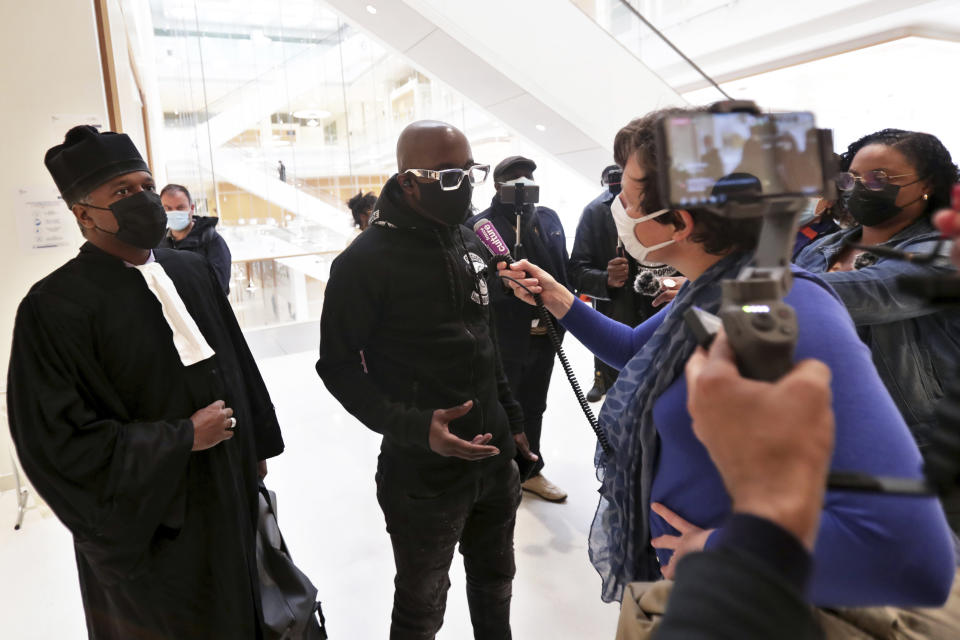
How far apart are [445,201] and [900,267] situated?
1.34m

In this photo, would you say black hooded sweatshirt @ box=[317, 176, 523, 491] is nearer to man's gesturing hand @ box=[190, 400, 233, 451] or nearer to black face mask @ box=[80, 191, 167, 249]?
man's gesturing hand @ box=[190, 400, 233, 451]

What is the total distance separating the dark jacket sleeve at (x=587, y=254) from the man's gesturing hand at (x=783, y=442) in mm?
2836

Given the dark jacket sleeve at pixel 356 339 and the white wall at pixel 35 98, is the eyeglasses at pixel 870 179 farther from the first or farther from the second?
the white wall at pixel 35 98

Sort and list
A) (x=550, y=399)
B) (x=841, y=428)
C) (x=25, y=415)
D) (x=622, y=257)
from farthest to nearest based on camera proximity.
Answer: (x=550, y=399) → (x=622, y=257) → (x=25, y=415) → (x=841, y=428)

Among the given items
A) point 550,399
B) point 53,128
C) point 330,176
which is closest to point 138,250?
point 53,128

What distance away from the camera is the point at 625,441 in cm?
112

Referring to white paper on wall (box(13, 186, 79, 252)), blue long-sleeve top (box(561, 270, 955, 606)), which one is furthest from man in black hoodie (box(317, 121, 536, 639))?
white paper on wall (box(13, 186, 79, 252))

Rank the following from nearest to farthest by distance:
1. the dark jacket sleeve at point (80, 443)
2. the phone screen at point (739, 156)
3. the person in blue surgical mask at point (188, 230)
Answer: the phone screen at point (739, 156), the dark jacket sleeve at point (80, 443), the person in blue surgical mask at point (188, 230)

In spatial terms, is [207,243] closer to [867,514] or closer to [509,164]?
[509,164]

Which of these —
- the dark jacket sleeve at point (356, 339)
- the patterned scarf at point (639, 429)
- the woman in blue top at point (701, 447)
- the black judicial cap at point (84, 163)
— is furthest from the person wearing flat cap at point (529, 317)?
the patterned scarf at point (639, 429)

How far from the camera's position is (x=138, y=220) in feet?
5.23

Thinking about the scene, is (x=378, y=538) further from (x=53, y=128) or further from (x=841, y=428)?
(x=53, y=128)

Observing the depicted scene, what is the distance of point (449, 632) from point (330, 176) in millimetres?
9116

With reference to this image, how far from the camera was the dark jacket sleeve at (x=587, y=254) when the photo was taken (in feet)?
11.0
